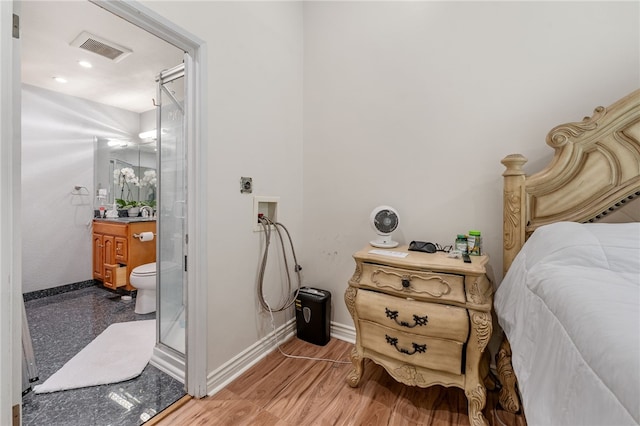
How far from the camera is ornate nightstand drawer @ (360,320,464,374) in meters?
1.24

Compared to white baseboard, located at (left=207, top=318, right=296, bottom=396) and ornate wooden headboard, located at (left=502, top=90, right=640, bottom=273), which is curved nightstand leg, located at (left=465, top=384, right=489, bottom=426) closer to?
ornate wooden headboard, located at (left=502, top=90, right=640, bottom=273)

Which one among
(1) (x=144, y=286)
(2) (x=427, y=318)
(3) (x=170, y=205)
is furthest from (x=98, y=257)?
(2) (x=427, y=318)

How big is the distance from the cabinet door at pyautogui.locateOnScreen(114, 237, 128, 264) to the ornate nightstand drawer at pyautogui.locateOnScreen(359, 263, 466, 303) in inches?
119

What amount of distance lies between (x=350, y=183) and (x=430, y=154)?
606mm

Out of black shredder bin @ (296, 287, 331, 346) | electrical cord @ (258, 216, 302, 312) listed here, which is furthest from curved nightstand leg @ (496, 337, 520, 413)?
electrical cord @ (258, 216, 302, 312)

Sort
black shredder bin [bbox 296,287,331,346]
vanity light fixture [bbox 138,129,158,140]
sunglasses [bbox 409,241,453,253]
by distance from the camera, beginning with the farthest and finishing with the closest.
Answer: vanity light fixture [bbox 138,129,158,140] → black shredder bin [bbox 296,287,331,346] → sunglasses [bbox 409,241,453,253]

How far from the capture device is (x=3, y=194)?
85 centimetres

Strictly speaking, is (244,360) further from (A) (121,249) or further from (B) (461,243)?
(A) (121,249)

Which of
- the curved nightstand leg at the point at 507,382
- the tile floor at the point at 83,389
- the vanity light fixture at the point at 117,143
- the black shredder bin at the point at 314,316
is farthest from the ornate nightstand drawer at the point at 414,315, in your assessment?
the vanity light fixture at the point at 117,143

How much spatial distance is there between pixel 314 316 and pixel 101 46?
3.02 m

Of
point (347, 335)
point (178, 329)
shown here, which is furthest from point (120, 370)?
point (347, 335)

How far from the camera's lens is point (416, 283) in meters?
1.32

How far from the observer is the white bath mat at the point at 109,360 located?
1.57m

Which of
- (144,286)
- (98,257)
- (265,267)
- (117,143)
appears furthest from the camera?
(117,143)
